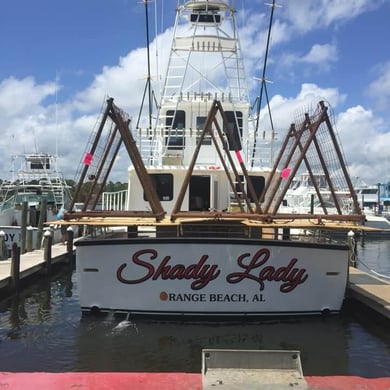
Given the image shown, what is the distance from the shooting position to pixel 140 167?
9867mm

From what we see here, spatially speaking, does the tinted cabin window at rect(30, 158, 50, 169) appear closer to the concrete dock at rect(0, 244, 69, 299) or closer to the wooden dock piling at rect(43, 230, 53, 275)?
the concrete dock at rect(0, 244, 69, 299)

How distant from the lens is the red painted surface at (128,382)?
523cm

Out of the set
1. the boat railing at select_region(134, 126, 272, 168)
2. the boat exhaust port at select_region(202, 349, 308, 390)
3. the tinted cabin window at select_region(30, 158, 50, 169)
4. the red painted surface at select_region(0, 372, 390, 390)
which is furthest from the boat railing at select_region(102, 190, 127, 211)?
the tinted cabin window at select_region(30, 158, 50, 169)

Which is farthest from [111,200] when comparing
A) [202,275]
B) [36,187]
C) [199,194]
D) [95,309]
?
[36,187]

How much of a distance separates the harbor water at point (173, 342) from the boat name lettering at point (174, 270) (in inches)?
34.0

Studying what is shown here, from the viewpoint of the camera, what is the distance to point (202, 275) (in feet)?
29.4

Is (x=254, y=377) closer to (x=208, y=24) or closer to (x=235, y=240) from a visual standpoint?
(x=235, y=240)

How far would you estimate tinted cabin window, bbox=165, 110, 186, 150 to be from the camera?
1528 centimetres

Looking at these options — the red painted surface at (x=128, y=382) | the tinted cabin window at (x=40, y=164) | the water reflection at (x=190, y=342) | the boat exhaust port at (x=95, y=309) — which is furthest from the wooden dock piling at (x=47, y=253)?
the tinted cabin window at (x=40, y=164)

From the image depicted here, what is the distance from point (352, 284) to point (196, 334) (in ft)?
15.5

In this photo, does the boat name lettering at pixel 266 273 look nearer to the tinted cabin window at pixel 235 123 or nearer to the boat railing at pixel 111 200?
the tinted cabin window at pixel 235 123

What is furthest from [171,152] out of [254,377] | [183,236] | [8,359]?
[254,377]

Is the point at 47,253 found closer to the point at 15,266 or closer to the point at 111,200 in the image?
the point at 111,200

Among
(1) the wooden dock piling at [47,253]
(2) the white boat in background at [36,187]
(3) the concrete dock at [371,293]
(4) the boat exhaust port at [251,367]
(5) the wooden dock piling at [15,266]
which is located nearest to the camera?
(4) the boat exhaust port at [251,367]
